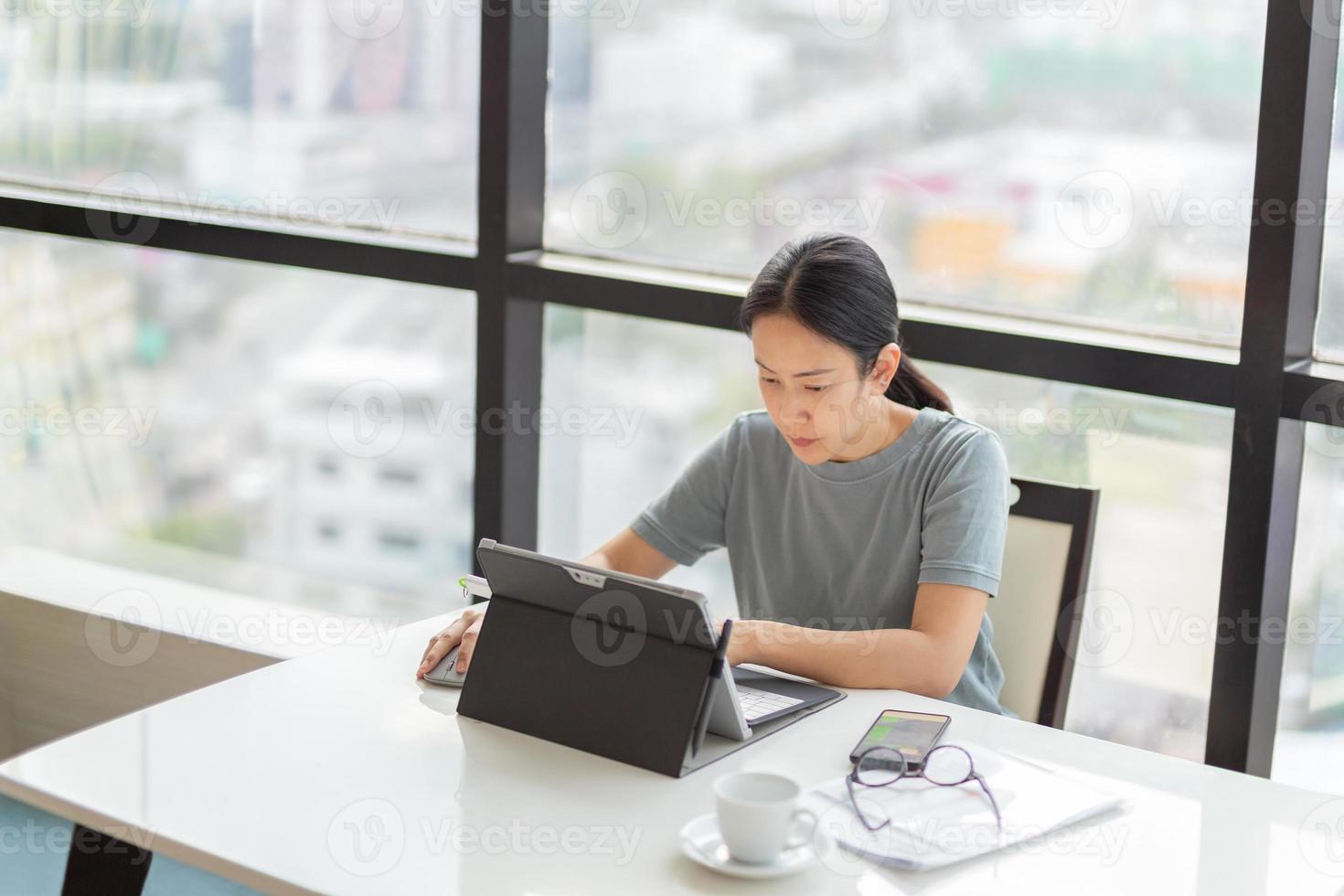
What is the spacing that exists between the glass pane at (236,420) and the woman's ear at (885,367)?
1127mm

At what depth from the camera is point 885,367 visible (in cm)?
189

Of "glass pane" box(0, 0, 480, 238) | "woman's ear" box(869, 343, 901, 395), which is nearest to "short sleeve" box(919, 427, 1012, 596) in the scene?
"woman's ear" box(869, 343, 901, 395)

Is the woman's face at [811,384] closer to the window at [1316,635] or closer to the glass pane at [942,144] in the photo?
the glass pane at [942,144]

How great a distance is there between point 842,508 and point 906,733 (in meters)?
0.55

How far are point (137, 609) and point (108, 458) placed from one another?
65 centimetres

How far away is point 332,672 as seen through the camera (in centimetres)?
166

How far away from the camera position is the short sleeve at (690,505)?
82.3 inches

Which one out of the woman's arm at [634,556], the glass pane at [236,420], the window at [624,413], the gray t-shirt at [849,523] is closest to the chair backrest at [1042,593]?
the gray t-shirt at [849,523]

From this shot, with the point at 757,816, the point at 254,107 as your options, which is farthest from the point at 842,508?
the point at 254,107

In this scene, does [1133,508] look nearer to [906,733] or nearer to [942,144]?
[942,144]

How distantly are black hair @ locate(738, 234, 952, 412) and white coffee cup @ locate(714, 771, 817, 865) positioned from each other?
0.75 meters

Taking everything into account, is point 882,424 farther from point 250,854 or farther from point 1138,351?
point 250,854

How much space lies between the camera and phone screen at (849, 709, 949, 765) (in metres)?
1.42

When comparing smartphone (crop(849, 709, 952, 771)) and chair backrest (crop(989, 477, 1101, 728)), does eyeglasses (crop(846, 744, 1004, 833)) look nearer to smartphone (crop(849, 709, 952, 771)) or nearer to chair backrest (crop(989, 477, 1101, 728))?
smartphone (crop(849, 709, 952, 771))
